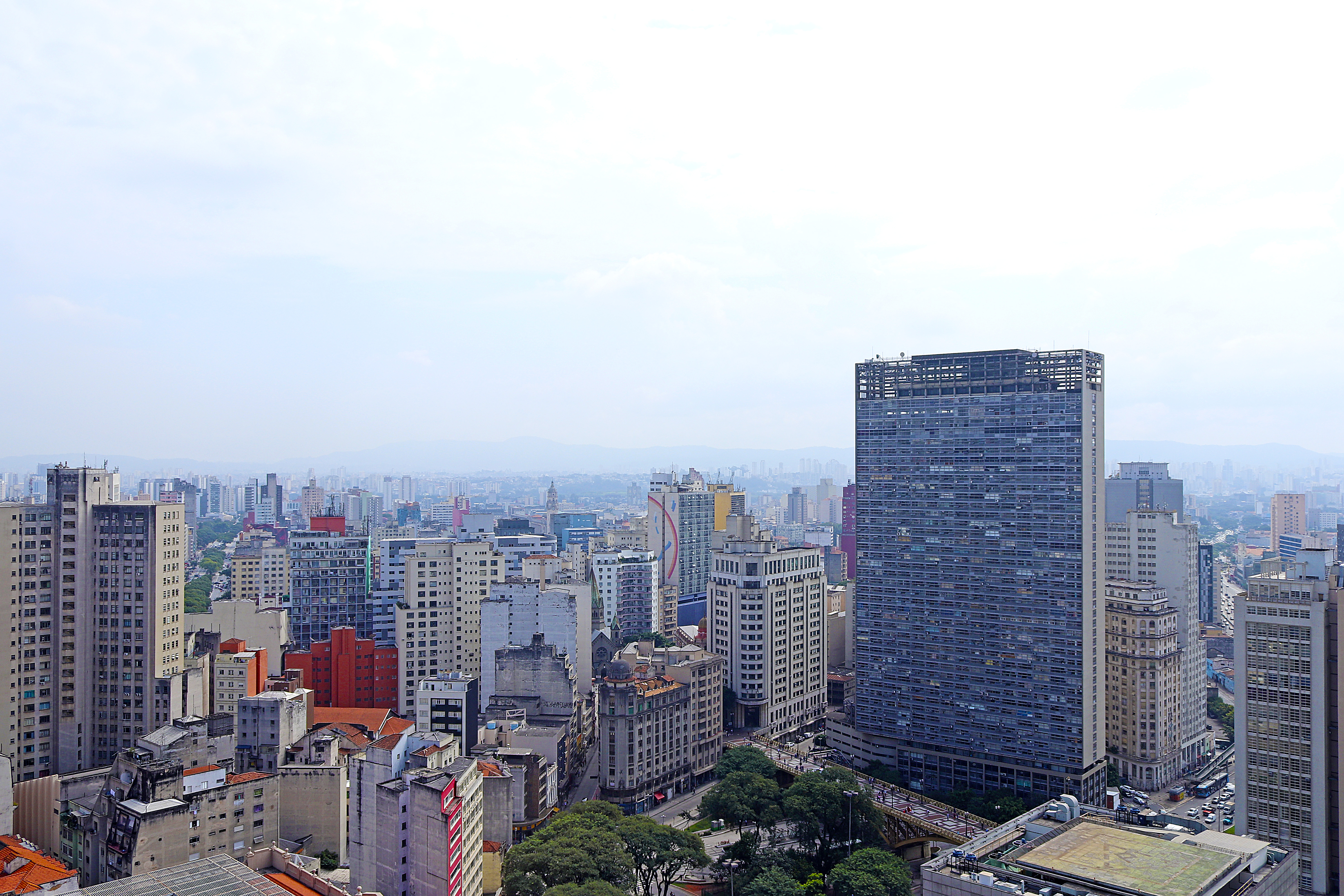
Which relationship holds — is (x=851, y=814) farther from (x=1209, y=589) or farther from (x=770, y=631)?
(x=1209, y=589)

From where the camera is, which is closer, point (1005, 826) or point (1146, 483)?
point (1005, 826)

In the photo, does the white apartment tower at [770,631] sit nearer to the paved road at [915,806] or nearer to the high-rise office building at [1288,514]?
the paved road at [915,806]

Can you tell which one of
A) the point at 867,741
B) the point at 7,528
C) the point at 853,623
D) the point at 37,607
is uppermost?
the point at 7,528

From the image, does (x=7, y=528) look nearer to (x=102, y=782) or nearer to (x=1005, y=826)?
(x=102, y=782)

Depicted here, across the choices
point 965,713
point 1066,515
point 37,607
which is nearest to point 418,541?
point 37,607

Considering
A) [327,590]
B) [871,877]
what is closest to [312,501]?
[327,590]
